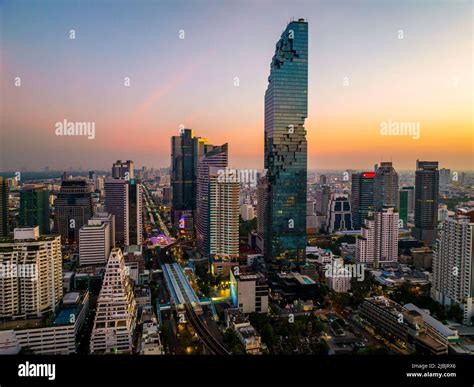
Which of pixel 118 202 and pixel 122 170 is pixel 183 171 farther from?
pixel 118 202

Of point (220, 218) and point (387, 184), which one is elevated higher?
point (387, 184)

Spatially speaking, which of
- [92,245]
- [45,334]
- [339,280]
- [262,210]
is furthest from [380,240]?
[45,334]

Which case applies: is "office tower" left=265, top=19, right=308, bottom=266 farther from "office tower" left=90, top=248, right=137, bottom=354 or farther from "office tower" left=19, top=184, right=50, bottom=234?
Answer: "office tower" left=19, top=184, right=50, bottom=234

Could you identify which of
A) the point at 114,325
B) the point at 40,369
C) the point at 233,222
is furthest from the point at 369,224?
the point at 40,369

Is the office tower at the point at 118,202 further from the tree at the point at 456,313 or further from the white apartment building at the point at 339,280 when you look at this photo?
the tree at the point at 456,313

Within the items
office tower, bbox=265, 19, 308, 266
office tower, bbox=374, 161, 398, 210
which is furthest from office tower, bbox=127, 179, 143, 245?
office tower, bbox=374, 161, 398, 210
